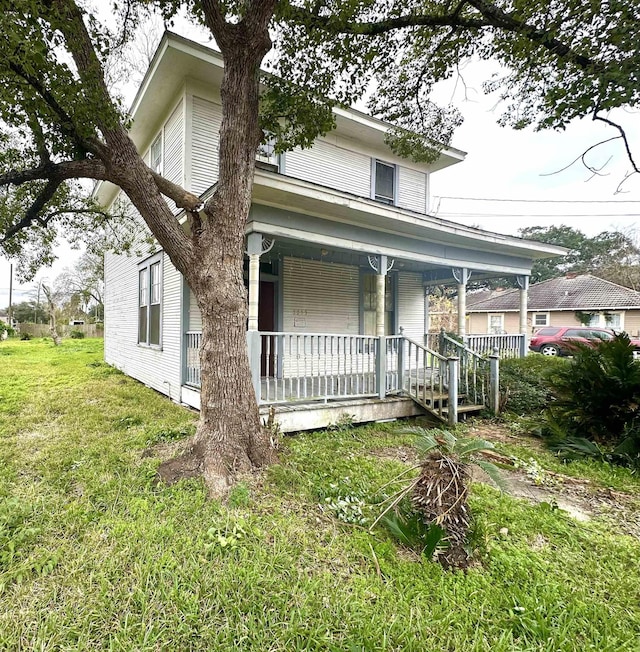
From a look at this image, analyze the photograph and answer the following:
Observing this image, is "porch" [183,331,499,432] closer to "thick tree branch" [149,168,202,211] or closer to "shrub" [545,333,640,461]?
"shrub" [545,333,640,461]

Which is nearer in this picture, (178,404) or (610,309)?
(178,404)

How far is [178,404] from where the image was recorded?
677 centimetres

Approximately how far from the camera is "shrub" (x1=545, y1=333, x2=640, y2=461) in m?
4.66

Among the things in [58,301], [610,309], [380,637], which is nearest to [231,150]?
[380,637]

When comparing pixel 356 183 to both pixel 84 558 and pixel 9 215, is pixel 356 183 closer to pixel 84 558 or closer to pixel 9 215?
pixel 9 215

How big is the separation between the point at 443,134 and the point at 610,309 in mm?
22949

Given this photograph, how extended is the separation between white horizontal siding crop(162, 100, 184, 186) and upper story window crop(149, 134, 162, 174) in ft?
1.29

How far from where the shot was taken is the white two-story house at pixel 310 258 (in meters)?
5.60

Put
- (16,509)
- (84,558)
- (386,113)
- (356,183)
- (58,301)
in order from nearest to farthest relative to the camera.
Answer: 1. (84,558)
2. (16,509)
3. (386,113)
4. (356,183)
5. (58,301)

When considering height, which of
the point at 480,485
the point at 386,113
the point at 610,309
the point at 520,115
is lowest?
the point at 480,485

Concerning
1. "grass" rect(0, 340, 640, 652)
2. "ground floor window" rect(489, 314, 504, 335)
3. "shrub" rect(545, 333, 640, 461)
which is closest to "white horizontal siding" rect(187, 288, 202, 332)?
"grass" rect(0, 340, 640, 652)

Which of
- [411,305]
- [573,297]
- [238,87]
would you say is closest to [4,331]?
[411,305]

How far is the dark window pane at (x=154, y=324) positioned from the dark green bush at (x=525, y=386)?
7.35 m

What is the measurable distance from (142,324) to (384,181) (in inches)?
292
